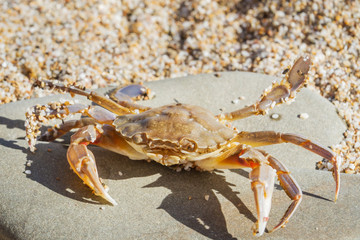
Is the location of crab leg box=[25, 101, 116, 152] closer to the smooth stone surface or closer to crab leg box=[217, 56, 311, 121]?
the smooth stone surface

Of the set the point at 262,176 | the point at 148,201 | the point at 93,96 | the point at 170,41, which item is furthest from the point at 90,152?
the point at 170,41

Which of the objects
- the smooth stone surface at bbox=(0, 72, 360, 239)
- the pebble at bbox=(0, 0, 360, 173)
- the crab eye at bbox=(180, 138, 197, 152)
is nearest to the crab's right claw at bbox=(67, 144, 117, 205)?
the smooth stone surface at bbox=(0, 72, 360, 239)

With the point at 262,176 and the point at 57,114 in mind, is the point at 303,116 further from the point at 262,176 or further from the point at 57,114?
the point at 57,114

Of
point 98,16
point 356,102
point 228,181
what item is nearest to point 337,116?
point 356,102

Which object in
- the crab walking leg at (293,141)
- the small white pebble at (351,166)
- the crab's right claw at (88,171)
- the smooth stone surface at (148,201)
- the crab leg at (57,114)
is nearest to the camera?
the smooth stone surface at (148,201)

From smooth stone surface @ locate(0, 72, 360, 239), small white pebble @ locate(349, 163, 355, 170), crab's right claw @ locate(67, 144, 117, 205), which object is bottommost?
small white pebble @ locate(349, 163, 355, 170)

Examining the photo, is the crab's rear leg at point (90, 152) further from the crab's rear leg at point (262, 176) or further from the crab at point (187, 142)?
the crab's rear leg at point (262, 176)

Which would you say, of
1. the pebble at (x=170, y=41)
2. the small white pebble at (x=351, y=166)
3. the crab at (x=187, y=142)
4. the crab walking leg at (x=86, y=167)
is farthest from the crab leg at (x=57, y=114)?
the small white pebble at (x=351, y=166)
